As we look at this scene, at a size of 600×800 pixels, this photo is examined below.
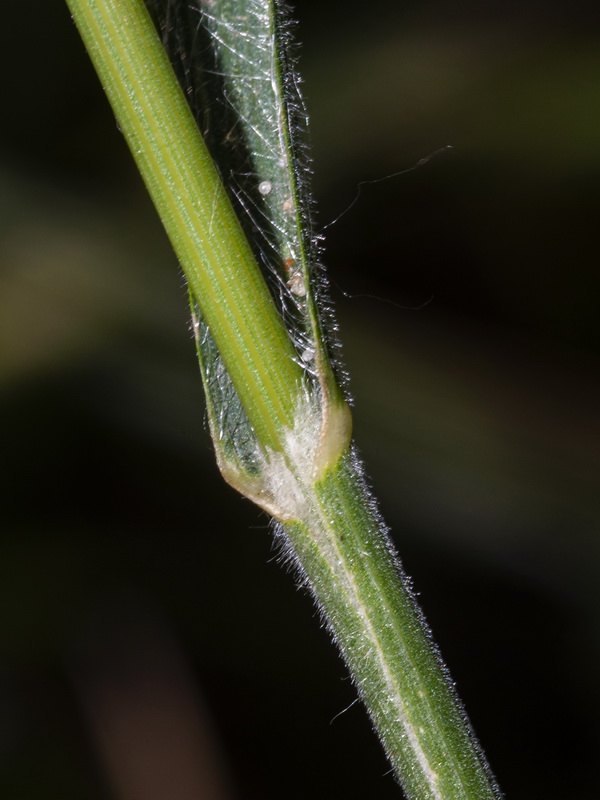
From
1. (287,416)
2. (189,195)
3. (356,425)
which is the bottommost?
(356,425)

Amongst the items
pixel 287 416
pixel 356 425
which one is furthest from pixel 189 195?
pixel 356 425

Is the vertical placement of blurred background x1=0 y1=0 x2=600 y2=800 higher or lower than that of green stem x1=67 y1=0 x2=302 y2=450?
lower

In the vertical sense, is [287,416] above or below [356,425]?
above

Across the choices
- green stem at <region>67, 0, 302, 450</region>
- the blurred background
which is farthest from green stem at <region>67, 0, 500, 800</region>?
the blurred background

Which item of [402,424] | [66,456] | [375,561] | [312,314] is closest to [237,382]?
[312,314]

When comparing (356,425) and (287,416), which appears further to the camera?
(356,425)

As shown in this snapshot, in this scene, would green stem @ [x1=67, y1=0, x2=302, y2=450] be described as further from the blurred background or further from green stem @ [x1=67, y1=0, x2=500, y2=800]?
the blurred background

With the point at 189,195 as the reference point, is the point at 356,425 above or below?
below

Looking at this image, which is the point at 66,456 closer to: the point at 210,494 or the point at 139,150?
the point at 210,494

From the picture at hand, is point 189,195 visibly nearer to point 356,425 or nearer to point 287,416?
point 287,416
